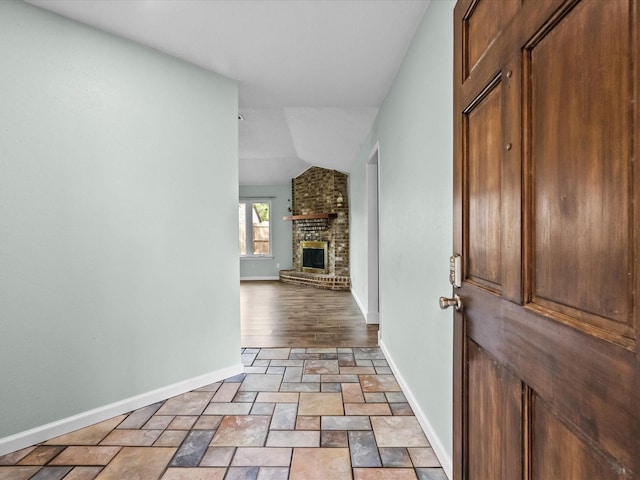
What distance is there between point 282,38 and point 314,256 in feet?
18.5

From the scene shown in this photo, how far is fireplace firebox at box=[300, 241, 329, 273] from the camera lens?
7324mm

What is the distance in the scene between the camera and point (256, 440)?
1845 mm

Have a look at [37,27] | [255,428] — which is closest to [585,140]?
[255,428]

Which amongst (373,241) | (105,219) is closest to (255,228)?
(373,241)

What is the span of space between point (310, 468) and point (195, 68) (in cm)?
262

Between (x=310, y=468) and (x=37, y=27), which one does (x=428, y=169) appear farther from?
(x=37, y=27)

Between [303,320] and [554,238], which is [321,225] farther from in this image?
[554,238]

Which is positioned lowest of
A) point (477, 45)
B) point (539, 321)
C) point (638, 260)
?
point (539, 321)

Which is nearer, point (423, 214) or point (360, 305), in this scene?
point (423, 214)

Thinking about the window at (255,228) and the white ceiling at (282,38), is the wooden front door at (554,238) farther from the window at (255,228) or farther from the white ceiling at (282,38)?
the window at (255,228)

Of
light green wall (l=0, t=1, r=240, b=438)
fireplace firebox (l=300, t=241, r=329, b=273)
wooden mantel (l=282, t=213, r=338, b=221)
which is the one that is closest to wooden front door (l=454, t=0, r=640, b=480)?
light green wall (l=0, t=1, r=240, b=438)

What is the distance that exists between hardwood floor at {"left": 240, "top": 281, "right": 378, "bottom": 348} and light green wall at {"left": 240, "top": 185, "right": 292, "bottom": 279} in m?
1.77

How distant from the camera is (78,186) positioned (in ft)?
6.48

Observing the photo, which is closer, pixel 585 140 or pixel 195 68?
pixel 585 140
